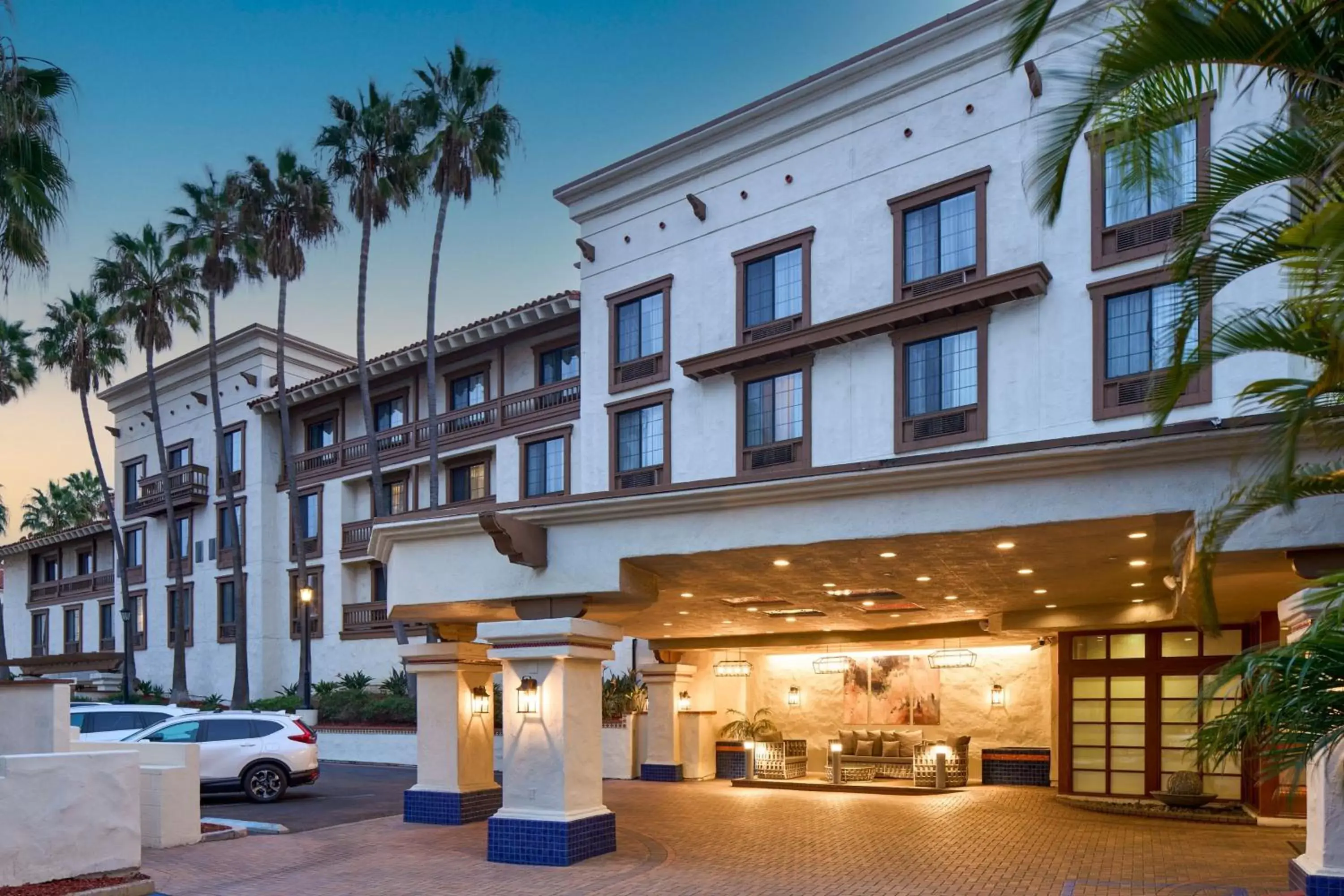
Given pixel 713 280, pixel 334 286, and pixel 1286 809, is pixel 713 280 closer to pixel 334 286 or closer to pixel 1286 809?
pixel 1286 809

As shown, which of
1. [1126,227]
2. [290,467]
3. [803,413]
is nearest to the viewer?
[1126,227]

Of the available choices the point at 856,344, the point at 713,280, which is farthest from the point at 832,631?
the point at 713,280

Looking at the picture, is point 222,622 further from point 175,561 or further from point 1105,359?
point 1105,359

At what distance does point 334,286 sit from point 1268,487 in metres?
36.0

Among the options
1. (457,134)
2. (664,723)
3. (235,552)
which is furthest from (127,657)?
(664,723)

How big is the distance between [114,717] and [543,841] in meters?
11.4

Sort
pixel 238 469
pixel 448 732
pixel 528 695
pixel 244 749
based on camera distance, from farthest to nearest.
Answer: pixel 238 469 → pixel 244 749 → pixel 448 732 → pixel 528 695

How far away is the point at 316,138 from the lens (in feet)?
105

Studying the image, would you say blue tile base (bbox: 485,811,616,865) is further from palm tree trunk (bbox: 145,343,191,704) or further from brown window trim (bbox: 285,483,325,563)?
palm tree trunk (bbox: 145,343,191,704)

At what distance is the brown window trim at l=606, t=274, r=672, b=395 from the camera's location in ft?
85.5

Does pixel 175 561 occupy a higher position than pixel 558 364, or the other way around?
pixel 558 364

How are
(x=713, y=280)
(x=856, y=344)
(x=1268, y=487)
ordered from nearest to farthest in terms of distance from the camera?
(x=1268, y=487) → (x=856, y=344) → (x=713, y=280)

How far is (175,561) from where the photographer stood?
136 feet

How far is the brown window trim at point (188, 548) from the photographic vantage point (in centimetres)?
4253
